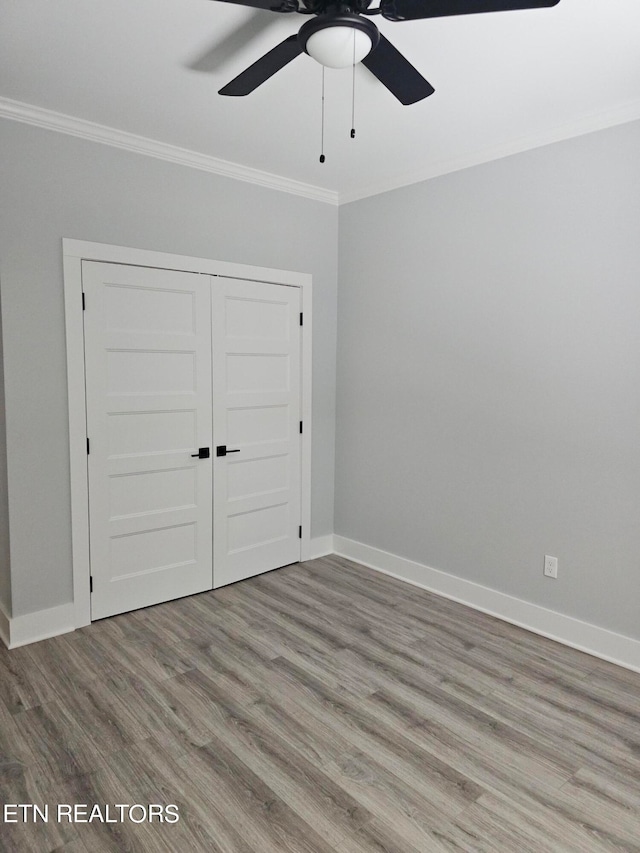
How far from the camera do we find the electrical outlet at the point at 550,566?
10.4ft

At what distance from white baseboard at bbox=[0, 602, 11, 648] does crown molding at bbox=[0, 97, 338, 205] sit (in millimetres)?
2537

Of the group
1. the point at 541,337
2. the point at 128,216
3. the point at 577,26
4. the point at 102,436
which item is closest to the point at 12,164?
the point at 128,216

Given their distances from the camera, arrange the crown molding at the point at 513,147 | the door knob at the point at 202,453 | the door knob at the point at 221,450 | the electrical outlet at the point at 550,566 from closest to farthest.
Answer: the crown molding at the point at 513,147, the electrical outlet at the point at 550,566, the door knob at the point at 202,453, the door knob at the point at 221,450

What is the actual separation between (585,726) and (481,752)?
1.67 feet

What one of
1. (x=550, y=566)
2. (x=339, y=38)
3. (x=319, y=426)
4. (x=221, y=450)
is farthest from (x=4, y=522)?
(x=550, y=566)

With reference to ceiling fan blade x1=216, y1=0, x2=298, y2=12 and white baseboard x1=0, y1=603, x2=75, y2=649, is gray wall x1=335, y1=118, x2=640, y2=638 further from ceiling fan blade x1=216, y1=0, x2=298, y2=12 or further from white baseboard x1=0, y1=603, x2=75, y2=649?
white baseboard x1=0, y1=603, x2=75, y2=649

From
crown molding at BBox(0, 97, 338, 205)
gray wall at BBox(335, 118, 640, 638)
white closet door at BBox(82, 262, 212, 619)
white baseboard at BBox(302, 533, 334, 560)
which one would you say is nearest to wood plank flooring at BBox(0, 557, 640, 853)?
white closet door at BBox(82, 262, 212, 619)

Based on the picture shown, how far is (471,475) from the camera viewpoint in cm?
354

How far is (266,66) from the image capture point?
6.43 ft

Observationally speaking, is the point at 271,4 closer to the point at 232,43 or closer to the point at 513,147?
the point at 232,43

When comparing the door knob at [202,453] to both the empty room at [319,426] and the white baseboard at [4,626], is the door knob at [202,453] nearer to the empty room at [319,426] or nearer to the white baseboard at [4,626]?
the empty room at [319,426]

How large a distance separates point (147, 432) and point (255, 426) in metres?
0.79

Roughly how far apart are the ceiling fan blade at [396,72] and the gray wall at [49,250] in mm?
1727

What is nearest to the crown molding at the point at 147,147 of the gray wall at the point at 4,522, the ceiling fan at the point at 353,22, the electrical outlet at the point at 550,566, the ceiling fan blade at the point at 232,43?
the ceiling fan blade at the point at 232,43
